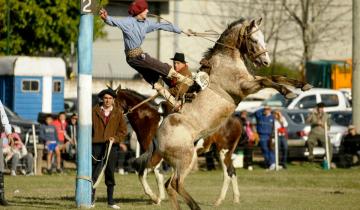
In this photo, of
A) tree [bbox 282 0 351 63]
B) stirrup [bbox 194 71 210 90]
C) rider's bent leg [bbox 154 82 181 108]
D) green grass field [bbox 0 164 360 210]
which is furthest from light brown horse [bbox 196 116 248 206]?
tree [bbox 282 0 351 63]

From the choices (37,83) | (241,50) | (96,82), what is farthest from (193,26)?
(241,50)

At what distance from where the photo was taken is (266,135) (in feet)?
109

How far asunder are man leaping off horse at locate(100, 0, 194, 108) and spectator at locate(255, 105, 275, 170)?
51.8 ft

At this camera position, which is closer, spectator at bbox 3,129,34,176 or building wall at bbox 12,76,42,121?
spectator at bbox 3,129,34,176

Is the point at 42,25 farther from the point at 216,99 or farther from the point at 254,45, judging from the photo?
the point at 216,99

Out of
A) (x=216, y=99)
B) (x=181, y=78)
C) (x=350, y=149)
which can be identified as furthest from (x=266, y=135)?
(x=216, y=99)

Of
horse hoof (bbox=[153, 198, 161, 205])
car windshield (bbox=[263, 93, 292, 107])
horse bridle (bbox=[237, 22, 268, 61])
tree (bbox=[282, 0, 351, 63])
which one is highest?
tree (bbox=[282, 0, 351, 63])

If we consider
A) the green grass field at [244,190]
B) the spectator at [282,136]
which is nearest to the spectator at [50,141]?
the green grass field at [244,190]

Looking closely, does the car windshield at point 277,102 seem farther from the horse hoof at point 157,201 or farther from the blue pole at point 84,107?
the blue pole at point 84,107

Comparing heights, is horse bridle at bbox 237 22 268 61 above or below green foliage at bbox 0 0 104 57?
below

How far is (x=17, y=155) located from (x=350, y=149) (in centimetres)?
990

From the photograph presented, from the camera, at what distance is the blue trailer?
133ft

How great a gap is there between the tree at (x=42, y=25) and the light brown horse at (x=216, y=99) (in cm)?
3066

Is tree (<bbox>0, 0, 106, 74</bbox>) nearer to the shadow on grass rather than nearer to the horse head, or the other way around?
the shadow on grass
